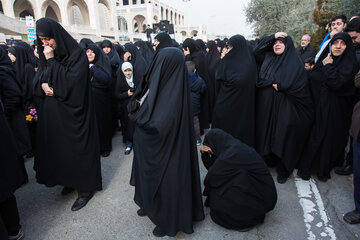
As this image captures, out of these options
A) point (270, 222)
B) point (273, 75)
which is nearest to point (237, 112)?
point (273, 75)

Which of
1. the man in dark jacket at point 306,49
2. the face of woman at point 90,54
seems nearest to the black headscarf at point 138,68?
the face of woman at point 90,54

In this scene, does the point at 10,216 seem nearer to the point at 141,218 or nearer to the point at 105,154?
the point at 141,218

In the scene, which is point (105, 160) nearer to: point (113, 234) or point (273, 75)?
point (113, 234)

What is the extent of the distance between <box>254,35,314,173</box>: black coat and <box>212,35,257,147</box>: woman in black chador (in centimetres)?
14

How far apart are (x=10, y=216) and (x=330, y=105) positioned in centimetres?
378

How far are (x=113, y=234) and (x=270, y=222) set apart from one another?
161 centimetres

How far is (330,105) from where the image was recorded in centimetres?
314

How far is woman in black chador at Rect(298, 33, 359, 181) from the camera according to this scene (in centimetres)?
293

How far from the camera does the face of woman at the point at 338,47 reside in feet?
9.56

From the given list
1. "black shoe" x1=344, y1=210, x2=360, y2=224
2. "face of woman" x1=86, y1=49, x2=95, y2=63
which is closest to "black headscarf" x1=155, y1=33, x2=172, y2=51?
"face of woman" x1=86, y1=49, x2=95, y2=63

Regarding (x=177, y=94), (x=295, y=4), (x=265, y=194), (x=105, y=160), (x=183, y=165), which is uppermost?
(x=295, y=4)

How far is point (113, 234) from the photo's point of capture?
2398 millimetres

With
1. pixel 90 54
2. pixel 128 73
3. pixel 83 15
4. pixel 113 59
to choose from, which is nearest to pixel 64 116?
pixel 90 54

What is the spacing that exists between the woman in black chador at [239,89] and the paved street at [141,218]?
3.14 feet
